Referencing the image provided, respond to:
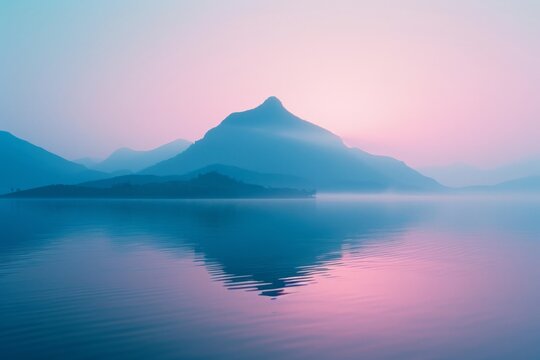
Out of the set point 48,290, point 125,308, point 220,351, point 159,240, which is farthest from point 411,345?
point 159,240

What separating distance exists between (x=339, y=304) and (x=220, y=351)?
10529 millimetres

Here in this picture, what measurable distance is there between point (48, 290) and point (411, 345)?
78.5 ft

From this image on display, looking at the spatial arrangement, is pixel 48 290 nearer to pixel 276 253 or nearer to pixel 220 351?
pixel 220 351

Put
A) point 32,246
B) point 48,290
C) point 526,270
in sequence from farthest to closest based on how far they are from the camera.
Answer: point 32,246 → point 526,270 → point 48,290

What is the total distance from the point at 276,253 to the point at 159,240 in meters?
20.7

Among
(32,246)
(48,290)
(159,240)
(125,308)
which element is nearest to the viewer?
(125,308)

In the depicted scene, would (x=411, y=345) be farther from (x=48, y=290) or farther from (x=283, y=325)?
(x=48, y=290)

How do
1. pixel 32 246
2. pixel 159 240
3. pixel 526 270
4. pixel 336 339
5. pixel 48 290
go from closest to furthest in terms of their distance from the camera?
pixel 336 339 → pixel 48 290 → pixel 526 270 → pixel 32 246 → pixel 159 240

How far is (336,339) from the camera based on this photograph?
21.8 m

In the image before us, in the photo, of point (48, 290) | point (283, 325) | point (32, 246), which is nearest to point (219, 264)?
point (48, 290)

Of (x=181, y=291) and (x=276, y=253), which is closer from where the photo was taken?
(x=181, y=291)

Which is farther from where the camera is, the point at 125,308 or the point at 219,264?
the point at 219,264

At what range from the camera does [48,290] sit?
3147 centimetres

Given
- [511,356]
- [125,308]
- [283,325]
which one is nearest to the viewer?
[511,356]
